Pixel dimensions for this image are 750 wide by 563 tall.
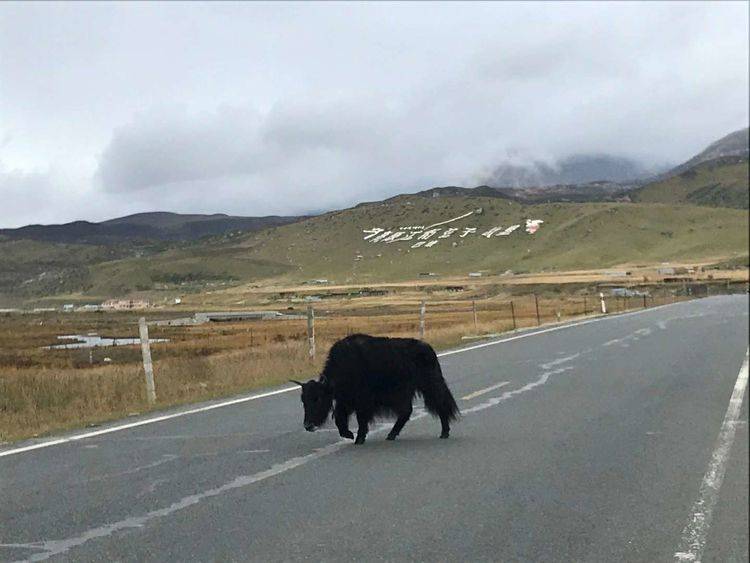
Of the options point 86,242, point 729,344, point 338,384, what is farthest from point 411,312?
point 338,384

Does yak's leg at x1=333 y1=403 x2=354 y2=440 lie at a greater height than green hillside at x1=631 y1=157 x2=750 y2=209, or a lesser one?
lesser

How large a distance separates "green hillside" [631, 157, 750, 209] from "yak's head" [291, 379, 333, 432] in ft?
14.5

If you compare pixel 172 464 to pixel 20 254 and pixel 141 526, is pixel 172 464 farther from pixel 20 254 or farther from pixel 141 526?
pixel 20 254

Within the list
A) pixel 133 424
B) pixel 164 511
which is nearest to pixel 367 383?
pixel 164 511

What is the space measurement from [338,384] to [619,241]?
3.85 metres

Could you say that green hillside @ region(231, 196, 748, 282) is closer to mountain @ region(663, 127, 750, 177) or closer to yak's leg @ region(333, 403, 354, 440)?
mountain @ region(663, 127, 750, 177)

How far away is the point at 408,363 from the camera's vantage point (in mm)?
9477

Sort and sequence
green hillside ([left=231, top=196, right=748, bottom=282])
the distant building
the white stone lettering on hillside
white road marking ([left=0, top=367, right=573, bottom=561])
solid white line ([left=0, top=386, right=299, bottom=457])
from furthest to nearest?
the distant building < solid white line ([left=0, top=386, right=299, bottom=457]) < the white stone lettering on hillside < white road marking ([left=0, top=367, right=573, bottom=561]) < green hillside ([left=231, top=196, right=748, bottom=282])

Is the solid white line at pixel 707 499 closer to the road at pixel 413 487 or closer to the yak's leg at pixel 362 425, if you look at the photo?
the road at pixel 413 487

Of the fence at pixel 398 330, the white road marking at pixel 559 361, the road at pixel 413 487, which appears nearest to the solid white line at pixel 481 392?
the road at pixel 413 487

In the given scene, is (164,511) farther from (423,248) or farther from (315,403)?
(423,248)

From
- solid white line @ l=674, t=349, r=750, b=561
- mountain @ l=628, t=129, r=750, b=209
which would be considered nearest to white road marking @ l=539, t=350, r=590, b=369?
solid white line @ l=674, t=349, r=750, b=561

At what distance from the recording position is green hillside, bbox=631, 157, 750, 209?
9.76 feet

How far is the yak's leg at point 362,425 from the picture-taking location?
941 centimetres
